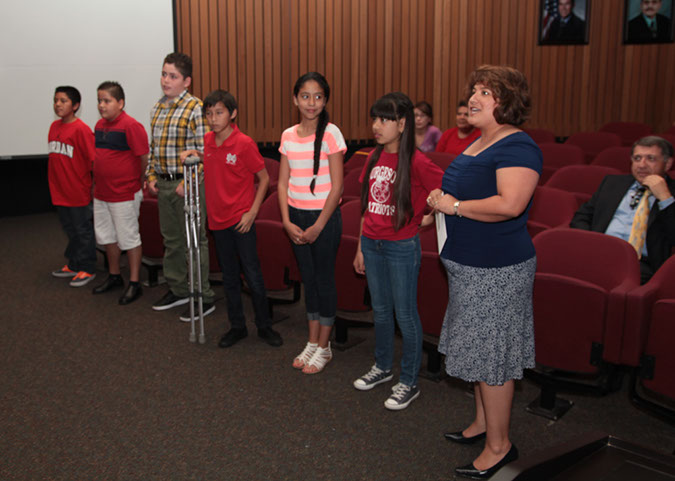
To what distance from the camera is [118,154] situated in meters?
4.15

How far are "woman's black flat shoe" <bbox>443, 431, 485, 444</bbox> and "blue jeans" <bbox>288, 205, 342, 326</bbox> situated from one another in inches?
35.3

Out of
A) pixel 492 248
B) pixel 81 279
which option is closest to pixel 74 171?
pixel 81 279

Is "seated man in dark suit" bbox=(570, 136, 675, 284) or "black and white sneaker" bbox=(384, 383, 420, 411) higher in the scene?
"seated man in dark suit" bbox=(570, 136, 675, 284)

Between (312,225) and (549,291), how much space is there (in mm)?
1130

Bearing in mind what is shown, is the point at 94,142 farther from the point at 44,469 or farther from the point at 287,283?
the point at 44,469

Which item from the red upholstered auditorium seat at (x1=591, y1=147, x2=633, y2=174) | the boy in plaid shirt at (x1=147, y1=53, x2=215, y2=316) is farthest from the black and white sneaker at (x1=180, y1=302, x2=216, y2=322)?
the red upholstered auditorium seat at (x1=591, y1=147, x2=633, y2=174)

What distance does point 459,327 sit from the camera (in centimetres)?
211

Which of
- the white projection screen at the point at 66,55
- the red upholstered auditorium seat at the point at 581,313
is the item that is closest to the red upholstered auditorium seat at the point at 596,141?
the red upholstered auditorium seat at the point at 581,313

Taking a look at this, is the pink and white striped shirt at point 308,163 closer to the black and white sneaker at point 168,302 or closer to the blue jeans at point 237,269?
the blue jeans at point 237,269

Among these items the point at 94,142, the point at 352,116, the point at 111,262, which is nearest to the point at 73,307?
the point at 111,262

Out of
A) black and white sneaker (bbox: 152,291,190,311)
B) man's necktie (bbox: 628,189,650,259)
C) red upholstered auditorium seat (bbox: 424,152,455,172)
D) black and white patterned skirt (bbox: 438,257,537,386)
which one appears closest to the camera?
black and white patterned skirt (bbox: 438,257,537,386)

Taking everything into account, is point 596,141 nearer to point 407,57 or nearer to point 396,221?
point 407,57

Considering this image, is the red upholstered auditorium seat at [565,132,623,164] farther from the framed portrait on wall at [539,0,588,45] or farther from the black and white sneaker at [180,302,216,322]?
the black and white sneaker at [180,302,216,322]

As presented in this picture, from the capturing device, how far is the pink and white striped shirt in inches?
116
